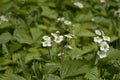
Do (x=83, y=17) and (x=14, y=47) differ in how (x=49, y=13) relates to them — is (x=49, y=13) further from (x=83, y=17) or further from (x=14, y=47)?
(x=14, y=47)

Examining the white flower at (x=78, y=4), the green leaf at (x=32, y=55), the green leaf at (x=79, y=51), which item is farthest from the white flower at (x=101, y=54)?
the white flower at (x=78, y=4)

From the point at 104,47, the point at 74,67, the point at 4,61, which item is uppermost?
the point at 104,47

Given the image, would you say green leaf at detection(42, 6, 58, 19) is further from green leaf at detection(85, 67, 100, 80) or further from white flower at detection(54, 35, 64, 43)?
green leaf at detection(85, 67, 100, 80)

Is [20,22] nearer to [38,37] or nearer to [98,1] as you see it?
[38,37]

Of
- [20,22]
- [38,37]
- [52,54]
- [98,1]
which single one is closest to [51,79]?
[52,54]

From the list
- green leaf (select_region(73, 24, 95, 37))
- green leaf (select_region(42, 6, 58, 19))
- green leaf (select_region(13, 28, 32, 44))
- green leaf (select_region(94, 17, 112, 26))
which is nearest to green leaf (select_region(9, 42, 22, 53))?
green leaf (select_region(13, 28, 32, 44))

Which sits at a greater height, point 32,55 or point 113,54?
point 113,54

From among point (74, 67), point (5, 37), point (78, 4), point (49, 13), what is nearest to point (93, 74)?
point (74, 67)

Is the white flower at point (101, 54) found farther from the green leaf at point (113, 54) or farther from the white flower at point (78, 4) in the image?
the white flower at point (78, 4)
